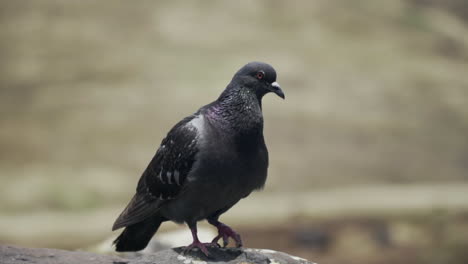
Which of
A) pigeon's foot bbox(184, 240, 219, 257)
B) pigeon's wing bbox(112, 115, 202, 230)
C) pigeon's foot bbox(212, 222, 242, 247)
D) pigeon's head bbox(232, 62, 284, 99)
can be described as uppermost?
pigeon's head bbox(232, 62, 284, 99)

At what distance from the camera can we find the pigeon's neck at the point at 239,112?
9.19 metres

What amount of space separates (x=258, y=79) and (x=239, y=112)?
1.70 ft

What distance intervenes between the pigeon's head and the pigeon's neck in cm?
9

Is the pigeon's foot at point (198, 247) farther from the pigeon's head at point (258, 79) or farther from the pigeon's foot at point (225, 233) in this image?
the pigeon's head at point (258, 79)

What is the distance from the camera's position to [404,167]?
3294cm

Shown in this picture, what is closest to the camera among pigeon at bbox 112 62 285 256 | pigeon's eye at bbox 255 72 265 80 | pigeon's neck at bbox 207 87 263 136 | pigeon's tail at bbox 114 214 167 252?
pigeon at bbox 112 62 285 256

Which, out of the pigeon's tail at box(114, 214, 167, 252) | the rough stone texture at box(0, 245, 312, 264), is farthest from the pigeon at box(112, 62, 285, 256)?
the pigeon's tail at box(114, 214, 167, 252)

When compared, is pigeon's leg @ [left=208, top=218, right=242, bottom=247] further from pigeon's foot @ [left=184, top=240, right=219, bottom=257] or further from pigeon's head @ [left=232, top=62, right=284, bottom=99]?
pigeon's head @ [left=232, top=62, right=284, bottom=99]

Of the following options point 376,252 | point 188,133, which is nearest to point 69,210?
point 376,252

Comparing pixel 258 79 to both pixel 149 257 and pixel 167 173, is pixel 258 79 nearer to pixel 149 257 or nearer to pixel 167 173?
pixel 167 173

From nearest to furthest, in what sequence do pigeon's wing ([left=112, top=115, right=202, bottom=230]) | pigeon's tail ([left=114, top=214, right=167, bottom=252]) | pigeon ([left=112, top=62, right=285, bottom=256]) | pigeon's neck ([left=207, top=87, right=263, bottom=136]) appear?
pigeon ([left=112, top=62, right=285, bottom=256]) → pigeon's neck ([left=207, top=87, right=263, bottom=136]) → pigeon's wing ([left=112, top=115, right=202, bottom=230]) → pigeon's tail ([left=114, top=214, right=167, bottom=252])

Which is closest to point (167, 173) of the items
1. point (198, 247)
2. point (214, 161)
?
point (214, 161)

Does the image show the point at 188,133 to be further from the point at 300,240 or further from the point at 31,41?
the point at 31,41

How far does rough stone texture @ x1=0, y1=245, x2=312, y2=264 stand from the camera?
29.6 ft
